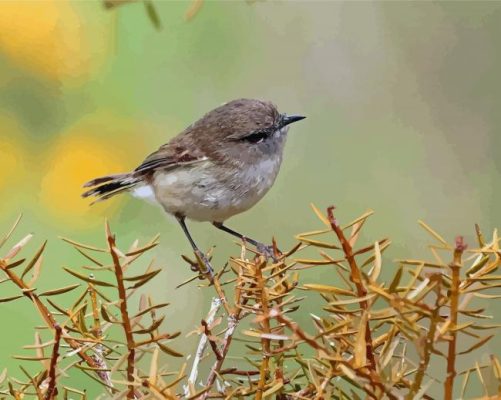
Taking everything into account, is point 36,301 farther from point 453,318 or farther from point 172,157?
point 172,157

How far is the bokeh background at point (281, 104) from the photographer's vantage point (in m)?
1.48

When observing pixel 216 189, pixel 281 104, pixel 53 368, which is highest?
pixel 281 104

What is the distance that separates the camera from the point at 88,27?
1.65 m

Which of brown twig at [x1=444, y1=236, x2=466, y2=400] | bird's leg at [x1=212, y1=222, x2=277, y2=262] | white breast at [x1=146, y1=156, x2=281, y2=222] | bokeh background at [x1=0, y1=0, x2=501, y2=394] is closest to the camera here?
brown twig at [x1=444, y1=236, x2=466, y2=400]

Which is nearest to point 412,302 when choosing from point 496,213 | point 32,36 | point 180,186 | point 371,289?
point 371,289

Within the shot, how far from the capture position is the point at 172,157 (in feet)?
3.25

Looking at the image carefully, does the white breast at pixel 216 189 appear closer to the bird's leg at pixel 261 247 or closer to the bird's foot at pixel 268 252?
the bird's leg at pixel 261 247

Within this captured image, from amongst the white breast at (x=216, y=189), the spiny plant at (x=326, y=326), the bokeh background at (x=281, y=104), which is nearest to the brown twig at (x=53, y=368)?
the spiny plant at (x=326, y=326)

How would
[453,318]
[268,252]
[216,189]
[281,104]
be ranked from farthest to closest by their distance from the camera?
1. [281,104]
2. [216,189]
3. [268,252]
4. [453,318]

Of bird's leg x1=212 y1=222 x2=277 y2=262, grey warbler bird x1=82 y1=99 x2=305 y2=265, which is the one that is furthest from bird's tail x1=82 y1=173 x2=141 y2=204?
bird's leg x1=212 y1=222 x2=277 y2=262

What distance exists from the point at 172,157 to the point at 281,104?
0.66 meters

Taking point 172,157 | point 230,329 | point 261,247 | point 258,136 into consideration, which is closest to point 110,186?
point 172,157

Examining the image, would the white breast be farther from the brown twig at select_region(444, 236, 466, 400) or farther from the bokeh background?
the brown twig at select_region(444, 236, 466, 400)

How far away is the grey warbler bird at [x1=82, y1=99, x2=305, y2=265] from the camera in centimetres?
89
